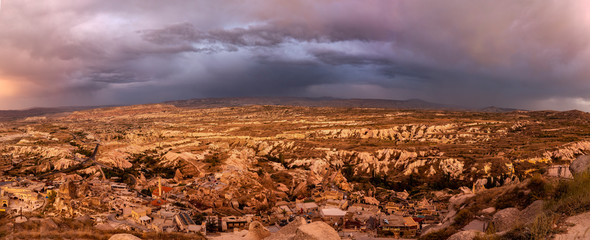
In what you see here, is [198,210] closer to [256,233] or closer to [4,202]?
[4,202]

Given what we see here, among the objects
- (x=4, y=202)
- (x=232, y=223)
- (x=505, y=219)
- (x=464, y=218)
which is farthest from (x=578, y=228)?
(x=4, y=202)

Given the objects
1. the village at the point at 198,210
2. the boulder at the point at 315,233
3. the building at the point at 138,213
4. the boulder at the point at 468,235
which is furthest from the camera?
the building at the point at 138,213

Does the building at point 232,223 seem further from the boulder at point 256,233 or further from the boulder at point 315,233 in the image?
the boulder at point 315,233

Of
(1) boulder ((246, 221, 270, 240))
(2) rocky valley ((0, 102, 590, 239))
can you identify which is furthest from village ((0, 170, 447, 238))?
(1) boulder ((246, 221, 270, 240))

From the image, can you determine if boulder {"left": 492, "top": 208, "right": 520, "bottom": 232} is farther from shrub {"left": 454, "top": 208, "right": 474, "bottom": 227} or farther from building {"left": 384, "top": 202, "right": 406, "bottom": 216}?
building {"left": 384, "top": 202, "right": 406, "bottom": 216}

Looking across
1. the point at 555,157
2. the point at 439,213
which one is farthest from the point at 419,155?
the point at 439,213

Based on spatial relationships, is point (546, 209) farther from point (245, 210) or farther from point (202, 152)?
point (202, 152)

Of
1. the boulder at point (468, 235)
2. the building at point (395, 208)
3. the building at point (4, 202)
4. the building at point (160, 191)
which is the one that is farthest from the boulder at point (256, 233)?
the building at point (4, 202)
